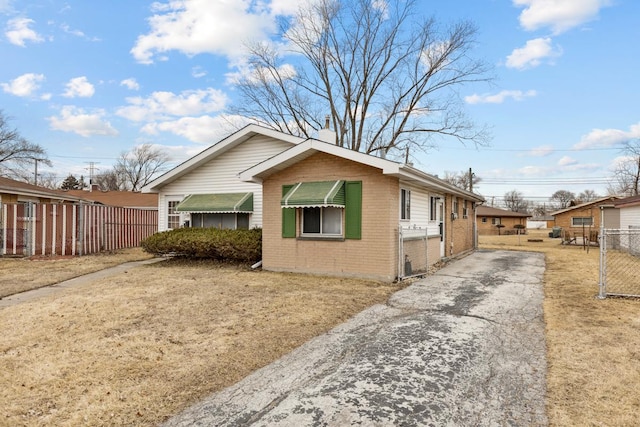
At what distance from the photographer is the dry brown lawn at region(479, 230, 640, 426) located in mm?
3242

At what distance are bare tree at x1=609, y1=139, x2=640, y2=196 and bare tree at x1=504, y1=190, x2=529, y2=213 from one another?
1155 inches

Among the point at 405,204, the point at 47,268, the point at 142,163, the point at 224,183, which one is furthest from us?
the point at 142,163

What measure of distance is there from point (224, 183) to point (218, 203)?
1.03m

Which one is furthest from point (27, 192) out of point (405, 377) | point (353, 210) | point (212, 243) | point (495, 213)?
point (495, 213)

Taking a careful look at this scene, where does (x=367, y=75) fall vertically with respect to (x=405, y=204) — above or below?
above

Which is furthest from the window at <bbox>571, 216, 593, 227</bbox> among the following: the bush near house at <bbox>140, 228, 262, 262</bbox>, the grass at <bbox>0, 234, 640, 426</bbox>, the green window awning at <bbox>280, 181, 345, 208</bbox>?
the bush near house at <bbox>140, 228, 262, 262</bbox>

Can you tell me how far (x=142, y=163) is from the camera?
53.9 meters

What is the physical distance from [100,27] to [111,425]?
1415 cm

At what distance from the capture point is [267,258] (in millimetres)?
11438

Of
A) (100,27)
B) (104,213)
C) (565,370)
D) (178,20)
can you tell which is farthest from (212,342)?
(104,213)

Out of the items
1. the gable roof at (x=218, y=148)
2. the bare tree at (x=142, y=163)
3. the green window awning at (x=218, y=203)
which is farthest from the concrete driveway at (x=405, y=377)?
the bare tree at (x=142, y=163)

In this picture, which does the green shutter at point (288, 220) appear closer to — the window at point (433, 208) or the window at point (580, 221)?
the window at point (433, 208)

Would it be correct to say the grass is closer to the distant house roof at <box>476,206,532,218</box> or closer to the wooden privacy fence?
the wooden privacy fence

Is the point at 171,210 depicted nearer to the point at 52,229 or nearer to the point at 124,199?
the point at 52,229
